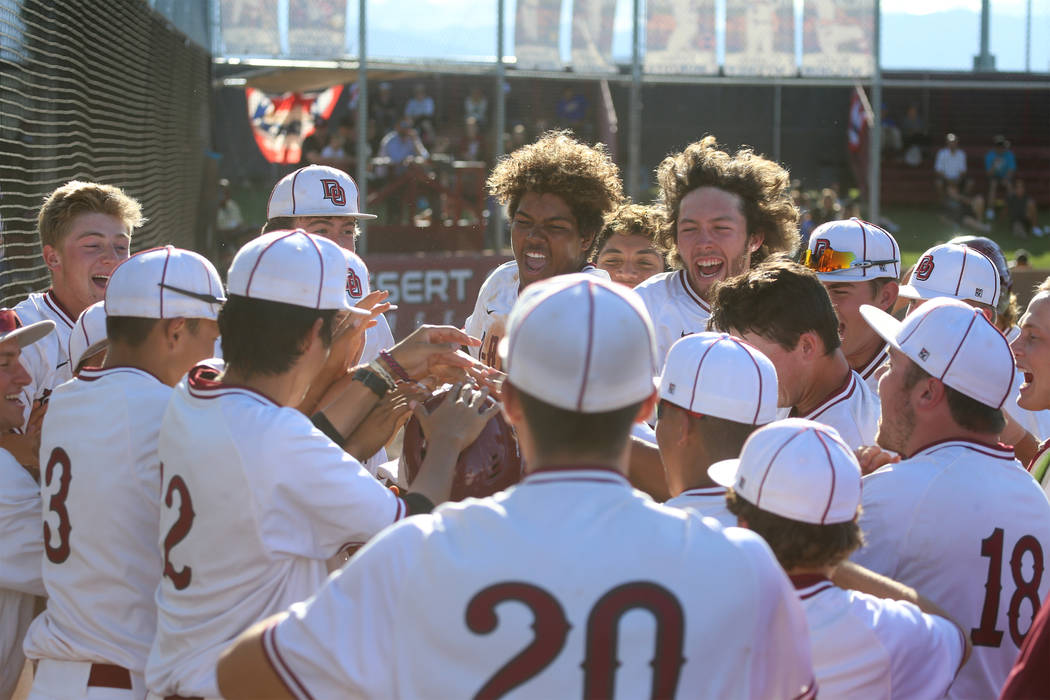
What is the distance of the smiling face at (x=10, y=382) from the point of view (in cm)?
362

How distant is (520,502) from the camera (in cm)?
186

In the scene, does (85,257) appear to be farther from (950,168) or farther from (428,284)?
(950,168)

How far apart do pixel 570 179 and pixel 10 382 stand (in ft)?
7.92

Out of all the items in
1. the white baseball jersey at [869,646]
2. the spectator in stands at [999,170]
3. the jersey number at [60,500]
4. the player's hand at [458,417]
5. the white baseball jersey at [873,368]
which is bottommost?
the white baseball jersey at [869,646]

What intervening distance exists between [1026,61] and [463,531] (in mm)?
16635

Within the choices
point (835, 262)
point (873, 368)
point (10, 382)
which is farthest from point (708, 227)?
point (10, 382)

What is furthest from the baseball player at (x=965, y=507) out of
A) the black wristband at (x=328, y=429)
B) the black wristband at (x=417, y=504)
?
the black wristband at (x=328, y=429)

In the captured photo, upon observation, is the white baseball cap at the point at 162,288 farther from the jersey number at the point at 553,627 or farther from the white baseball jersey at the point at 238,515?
the jersey number at the point at 553,627

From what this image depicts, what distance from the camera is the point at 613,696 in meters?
1.80

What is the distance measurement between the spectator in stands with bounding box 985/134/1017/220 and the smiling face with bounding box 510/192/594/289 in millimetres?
18857

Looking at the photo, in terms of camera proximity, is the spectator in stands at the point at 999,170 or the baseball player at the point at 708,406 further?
the spectator in stands at the point at 999,170

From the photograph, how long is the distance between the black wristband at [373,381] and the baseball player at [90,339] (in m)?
0.91

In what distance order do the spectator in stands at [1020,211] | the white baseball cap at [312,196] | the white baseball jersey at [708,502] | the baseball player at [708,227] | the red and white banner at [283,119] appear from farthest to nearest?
the spectator in stands at [1020,211]
the red and white banner at [283,119]
the white baseball cap at [312,196]
the baseball player at [708,227]
the white baseball jersey at [708,502]

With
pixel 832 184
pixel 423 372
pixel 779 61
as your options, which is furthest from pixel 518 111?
pixel 423 372
